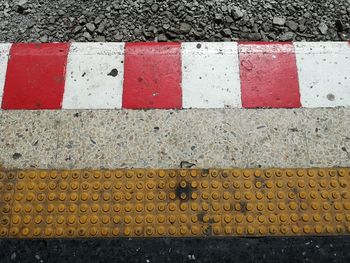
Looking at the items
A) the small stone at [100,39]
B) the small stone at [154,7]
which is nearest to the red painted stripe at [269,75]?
the small stone at [154,7]

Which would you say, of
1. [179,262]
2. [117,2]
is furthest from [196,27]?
[179,262]

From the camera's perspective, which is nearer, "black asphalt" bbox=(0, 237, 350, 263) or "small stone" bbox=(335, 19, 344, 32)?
"black asphalt" bbox=(0, 237, 350, 263)

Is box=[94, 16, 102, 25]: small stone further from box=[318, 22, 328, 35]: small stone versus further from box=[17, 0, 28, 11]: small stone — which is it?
box=[318, 22, 328, 35]: small stone

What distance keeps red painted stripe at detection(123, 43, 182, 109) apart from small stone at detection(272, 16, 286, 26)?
825mm

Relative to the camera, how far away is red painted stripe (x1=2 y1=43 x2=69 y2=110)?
285 cm

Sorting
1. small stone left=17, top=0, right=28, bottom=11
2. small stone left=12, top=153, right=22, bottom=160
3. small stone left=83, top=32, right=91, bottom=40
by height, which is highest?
small stone left=17, top=0, right=28, bottom=11

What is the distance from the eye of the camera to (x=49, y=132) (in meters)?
2.76

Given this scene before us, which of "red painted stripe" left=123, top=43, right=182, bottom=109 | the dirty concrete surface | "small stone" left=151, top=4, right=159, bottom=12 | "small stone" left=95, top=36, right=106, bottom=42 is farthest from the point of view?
"small stone" left=151, top=4, right=159, bottom=12

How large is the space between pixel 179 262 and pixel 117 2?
2116 millimetres

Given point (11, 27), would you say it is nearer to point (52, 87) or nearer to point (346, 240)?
point (52, 87)

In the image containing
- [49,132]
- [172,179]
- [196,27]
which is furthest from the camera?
[196,27]

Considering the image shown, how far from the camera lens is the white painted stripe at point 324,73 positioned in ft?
9.36

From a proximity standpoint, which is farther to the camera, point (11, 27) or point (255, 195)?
point (11, 27)

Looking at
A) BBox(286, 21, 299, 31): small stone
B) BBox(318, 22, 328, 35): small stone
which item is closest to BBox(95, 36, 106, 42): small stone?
BBox(286, 21, 299, 31): small stone
